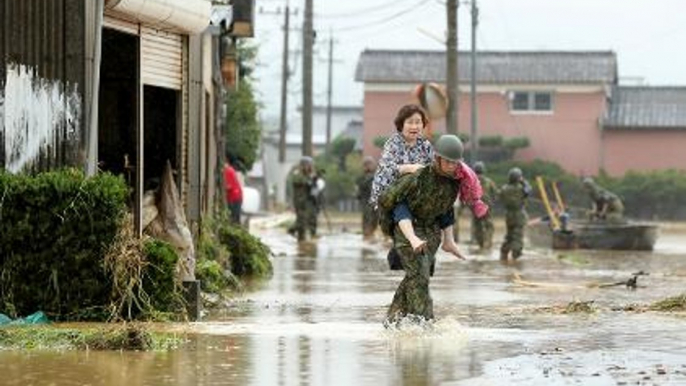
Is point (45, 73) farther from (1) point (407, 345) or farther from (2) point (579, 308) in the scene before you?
(2) point (579, 308)

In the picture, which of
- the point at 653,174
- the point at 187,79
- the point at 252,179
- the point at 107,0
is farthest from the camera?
the point at 252,179

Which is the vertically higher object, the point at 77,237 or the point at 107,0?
the point at 107,0

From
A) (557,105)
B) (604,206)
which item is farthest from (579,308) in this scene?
(557,105)

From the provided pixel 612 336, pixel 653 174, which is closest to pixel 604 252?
pixel 612 336

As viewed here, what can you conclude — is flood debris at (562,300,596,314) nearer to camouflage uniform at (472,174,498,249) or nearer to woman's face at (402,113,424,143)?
woman's face at (402,113,424,143)

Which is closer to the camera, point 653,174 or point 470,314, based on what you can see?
point 470,314

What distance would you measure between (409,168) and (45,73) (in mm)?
3725

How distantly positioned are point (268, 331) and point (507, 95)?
2602 inches

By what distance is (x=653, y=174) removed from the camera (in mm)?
72000

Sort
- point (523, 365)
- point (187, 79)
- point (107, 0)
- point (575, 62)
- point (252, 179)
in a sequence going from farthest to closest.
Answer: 1. point (252, 179)
2. point (575, 62)
3. point (187, 79)
4. point (107, 0)
5. point (523, 365)

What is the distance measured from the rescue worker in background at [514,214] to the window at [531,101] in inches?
1874

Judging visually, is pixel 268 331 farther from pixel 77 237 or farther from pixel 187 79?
pixel 187 79

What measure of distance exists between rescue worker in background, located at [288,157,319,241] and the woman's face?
2405cm

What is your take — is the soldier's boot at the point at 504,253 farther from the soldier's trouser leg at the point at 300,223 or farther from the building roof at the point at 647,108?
the building roof at the point at 647,108
